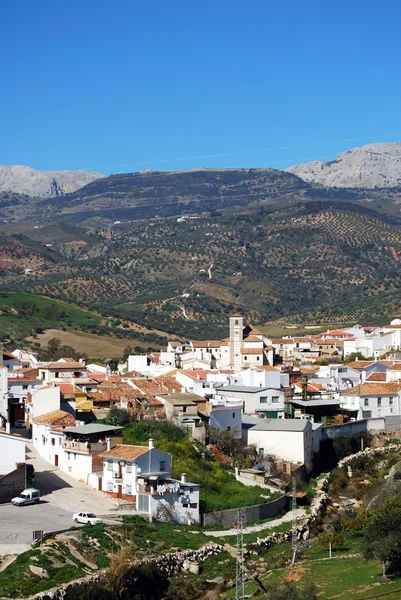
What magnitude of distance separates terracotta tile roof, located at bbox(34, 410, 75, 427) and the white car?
929cm

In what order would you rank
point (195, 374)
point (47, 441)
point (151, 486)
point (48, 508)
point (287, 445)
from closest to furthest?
1. point (48, 508)
2. point (151, 486)
3. point (47, 441)
4. point (287, 445)
5. point (195, 374)

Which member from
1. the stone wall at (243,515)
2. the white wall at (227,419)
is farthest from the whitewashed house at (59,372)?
the stone wall at (243,515)

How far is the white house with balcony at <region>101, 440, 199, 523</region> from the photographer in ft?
119

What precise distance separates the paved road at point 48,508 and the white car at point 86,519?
0.76 feet

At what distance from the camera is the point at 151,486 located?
36531mm

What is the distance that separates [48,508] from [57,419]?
837 centimetres

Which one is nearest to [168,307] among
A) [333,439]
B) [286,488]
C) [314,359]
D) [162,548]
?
[314,359]

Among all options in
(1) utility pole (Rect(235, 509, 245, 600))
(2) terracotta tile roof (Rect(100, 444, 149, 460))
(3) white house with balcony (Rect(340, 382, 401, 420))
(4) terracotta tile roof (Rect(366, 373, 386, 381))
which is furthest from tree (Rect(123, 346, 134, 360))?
(1) utility pole (Rect(235, 509, 245, 600))

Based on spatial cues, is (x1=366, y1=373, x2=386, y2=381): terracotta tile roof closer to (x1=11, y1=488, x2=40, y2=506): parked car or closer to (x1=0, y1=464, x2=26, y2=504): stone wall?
(x1=0, y1=464, x2=26, y2=504): stone wall

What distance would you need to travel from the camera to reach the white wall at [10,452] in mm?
36719

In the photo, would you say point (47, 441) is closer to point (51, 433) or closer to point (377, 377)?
point (51, 433)

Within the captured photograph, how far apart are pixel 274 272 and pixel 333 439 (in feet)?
442

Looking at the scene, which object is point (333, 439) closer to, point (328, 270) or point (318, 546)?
point (318, 546)

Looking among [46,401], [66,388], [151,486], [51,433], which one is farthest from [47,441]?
[151,486]
